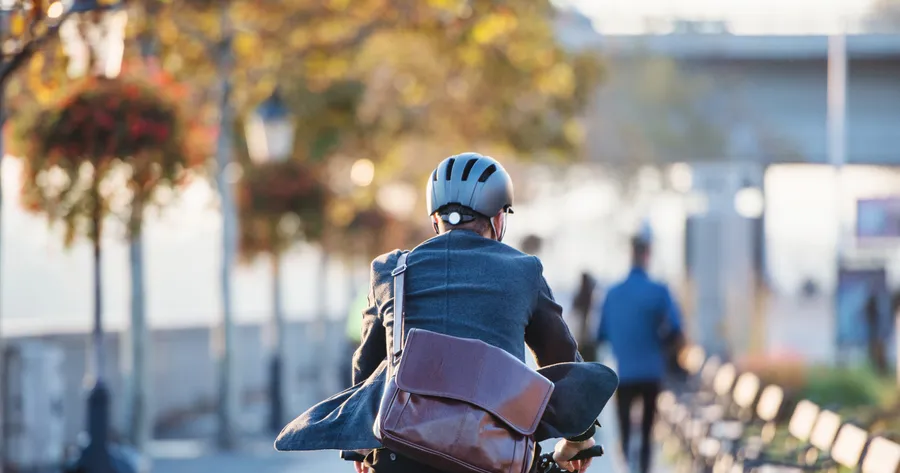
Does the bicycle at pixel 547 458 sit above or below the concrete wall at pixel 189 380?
above

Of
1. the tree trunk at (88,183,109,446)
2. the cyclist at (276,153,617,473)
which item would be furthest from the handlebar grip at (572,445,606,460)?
the tree trunk at (88,183,109,446)

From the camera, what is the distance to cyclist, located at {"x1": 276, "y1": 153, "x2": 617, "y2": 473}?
5.05m

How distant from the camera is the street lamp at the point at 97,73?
34.5 ft

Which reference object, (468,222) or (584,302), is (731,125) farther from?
(468,222)

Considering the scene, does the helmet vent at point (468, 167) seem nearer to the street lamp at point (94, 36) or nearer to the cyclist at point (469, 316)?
the cyclist at point (469, 316)

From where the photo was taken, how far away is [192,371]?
24.8 metres

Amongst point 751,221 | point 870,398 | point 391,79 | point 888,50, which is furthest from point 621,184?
point 870,398

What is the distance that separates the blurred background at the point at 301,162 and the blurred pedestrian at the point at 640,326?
0.60 meters

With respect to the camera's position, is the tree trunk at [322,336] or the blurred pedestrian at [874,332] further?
the tree trunk at [322,336]

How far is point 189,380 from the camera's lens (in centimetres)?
2466

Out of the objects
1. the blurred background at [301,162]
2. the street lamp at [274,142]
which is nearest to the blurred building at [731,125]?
the blurred background at [301,162]

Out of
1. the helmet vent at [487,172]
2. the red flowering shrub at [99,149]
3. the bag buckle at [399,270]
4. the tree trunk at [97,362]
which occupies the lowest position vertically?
the tree trunk at [97,362]

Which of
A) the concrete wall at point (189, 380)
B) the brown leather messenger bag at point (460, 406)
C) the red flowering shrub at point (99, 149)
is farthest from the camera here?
the concrete wall at point (189, 380)

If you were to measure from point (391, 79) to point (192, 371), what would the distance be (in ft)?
17.5
